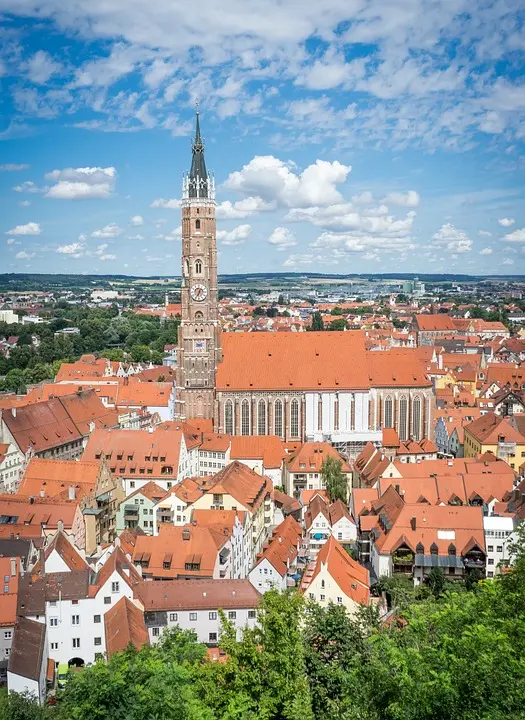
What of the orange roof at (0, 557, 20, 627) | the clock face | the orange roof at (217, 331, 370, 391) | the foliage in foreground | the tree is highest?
the clock face

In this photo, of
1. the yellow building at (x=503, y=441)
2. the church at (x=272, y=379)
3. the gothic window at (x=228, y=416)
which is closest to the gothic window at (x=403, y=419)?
the church at (x=272, y=379)

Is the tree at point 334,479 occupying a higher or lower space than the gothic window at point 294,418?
lower

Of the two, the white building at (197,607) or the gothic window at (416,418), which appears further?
the gothic window at (416,418)

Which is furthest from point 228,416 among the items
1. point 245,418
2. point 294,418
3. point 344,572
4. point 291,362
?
point 344,572

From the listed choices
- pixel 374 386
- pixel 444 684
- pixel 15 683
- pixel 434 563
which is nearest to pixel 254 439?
pixel 374 386

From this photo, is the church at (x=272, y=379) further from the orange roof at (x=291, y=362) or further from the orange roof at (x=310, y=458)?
the orange roof at (x=310, y=458)

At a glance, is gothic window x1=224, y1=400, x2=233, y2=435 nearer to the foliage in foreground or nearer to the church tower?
the church tower

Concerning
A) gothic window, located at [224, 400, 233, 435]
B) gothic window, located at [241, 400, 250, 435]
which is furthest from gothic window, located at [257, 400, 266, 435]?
gothic window, located at [224, 400, 233, 435]
